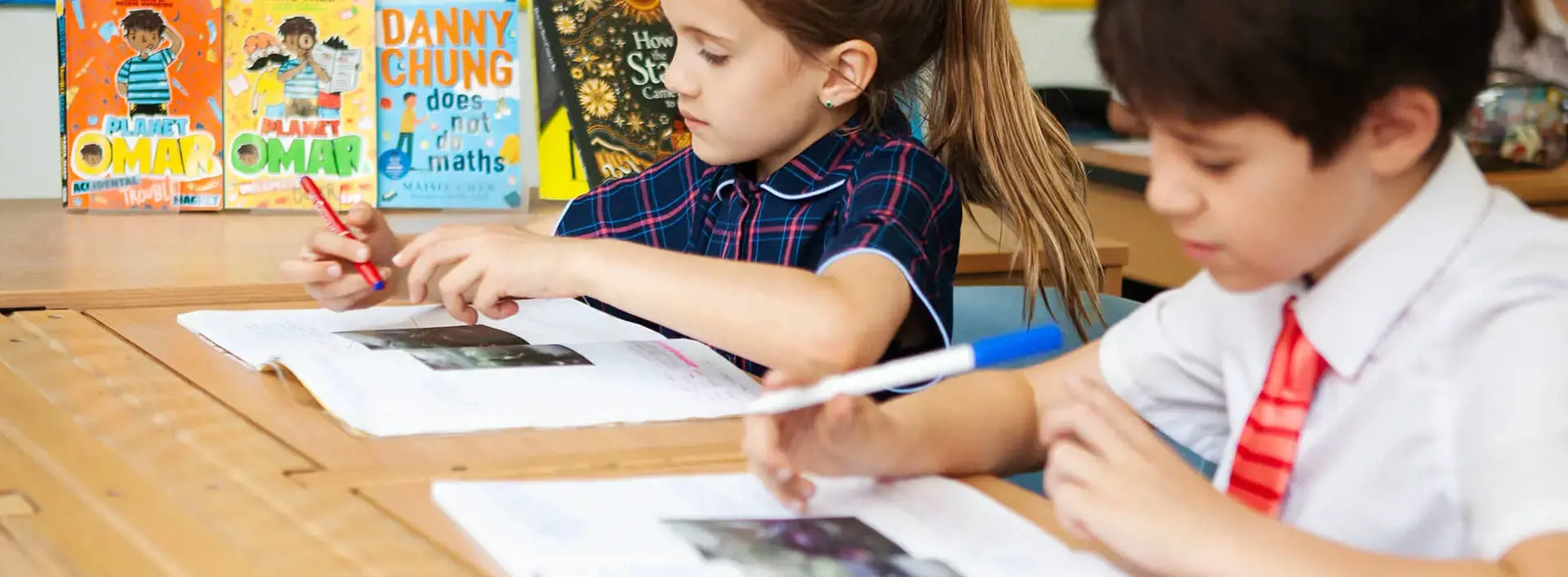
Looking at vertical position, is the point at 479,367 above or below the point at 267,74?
below

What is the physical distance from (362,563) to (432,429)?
224 millimetres

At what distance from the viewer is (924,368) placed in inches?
25.6

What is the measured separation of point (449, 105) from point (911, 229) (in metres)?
0.92

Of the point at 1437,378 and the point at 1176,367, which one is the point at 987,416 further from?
the point at 1437,378

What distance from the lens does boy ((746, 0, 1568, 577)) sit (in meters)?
0.59

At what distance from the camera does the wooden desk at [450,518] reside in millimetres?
657

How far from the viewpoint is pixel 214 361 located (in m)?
1.04

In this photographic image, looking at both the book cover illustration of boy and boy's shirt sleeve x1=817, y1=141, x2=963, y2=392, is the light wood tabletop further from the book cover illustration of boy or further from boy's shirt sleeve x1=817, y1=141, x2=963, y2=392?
the book cover illustration of boy

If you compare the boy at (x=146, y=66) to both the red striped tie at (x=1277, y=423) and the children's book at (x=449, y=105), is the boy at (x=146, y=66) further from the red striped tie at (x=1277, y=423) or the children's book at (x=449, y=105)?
the red striped tie at (x=1277, y=423)

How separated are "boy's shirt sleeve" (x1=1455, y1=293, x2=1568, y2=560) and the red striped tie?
11 centimetres

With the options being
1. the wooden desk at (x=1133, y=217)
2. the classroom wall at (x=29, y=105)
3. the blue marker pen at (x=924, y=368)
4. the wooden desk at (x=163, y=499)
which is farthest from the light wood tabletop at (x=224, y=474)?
the wooden desk at (x=1133, y=217)

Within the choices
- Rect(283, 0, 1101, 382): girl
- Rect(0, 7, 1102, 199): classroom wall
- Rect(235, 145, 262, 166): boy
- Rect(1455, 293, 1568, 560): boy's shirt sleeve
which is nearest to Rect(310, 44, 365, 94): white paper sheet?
Rect(235, 145, 262, 166): boy

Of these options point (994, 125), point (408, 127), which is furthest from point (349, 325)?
point (408, 127)

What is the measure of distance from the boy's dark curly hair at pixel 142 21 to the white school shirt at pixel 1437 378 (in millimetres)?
1433
